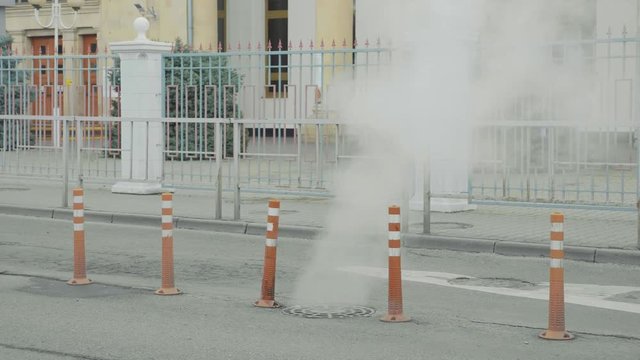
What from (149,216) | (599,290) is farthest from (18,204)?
(599,290)

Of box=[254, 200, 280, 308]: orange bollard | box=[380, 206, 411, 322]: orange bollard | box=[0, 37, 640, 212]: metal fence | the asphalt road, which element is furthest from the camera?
box=[0, 37, 640, 212]: metal fence

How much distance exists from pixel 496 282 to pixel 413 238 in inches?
113

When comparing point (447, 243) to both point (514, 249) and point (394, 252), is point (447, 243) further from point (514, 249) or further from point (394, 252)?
point (394, 252)

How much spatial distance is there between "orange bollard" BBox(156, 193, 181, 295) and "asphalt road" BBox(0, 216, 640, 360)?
0.14 metres

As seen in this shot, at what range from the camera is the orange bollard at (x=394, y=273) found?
28.5ft

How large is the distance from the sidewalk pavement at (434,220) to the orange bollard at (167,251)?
4.34m

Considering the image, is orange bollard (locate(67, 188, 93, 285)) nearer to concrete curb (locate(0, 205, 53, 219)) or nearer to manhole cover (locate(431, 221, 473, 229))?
manhole cover (locate(431, 221, 473, 229))

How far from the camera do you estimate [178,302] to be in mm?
9656

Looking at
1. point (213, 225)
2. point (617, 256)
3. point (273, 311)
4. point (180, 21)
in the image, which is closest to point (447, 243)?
point (617, 256)

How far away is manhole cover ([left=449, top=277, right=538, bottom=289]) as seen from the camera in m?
10.7

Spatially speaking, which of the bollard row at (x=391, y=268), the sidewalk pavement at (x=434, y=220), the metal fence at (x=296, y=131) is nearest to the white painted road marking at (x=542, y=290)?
the bollard row at (x=391, y=268)

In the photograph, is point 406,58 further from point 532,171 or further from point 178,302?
point 178,302

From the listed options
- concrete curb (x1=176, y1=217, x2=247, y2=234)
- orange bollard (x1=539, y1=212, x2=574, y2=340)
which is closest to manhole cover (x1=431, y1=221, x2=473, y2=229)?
concrete curb (x1=176, y1=217, x2=247, y2=234)

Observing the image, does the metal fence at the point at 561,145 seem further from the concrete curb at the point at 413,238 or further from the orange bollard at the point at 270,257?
the orange bollard at the point at 270,257
